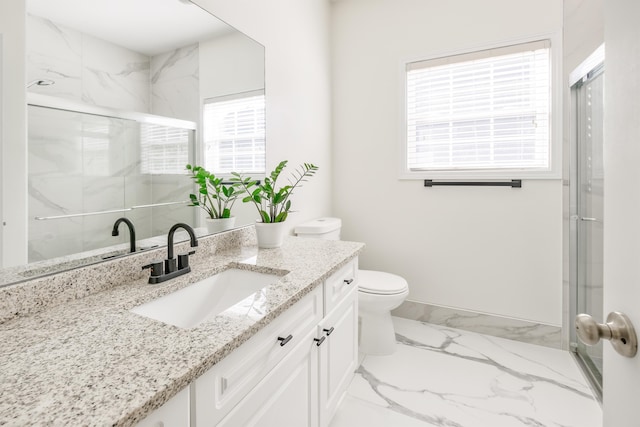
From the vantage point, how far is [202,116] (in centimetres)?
155

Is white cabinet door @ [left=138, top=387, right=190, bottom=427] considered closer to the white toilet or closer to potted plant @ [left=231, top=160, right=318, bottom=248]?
potted plant @ [left=231, top=160, right=318, bottom=248]

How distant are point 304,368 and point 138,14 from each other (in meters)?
1.49

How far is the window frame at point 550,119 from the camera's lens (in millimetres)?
2137

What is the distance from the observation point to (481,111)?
2.38 m

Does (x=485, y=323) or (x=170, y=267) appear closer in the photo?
(x=170, y=267)

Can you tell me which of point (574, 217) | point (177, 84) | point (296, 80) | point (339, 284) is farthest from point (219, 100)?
point (574, 217)

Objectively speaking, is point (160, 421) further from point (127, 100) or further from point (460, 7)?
point (460, 7)

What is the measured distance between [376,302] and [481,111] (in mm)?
1583

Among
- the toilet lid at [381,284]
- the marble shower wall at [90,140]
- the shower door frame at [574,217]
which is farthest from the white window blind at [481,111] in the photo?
the marble shower wall at [90,140]

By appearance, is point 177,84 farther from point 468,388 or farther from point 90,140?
point 468,388

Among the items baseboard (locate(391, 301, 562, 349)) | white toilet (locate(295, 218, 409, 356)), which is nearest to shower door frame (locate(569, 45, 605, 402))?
baseboard (locate(391, 301, 562, 349))

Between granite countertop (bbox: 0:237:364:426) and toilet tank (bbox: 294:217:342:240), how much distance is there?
1145 mm

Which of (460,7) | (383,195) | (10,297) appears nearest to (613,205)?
(10,297)

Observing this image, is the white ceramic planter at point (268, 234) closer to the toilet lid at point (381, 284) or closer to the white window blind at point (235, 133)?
the white window blind at point (235, 133)
